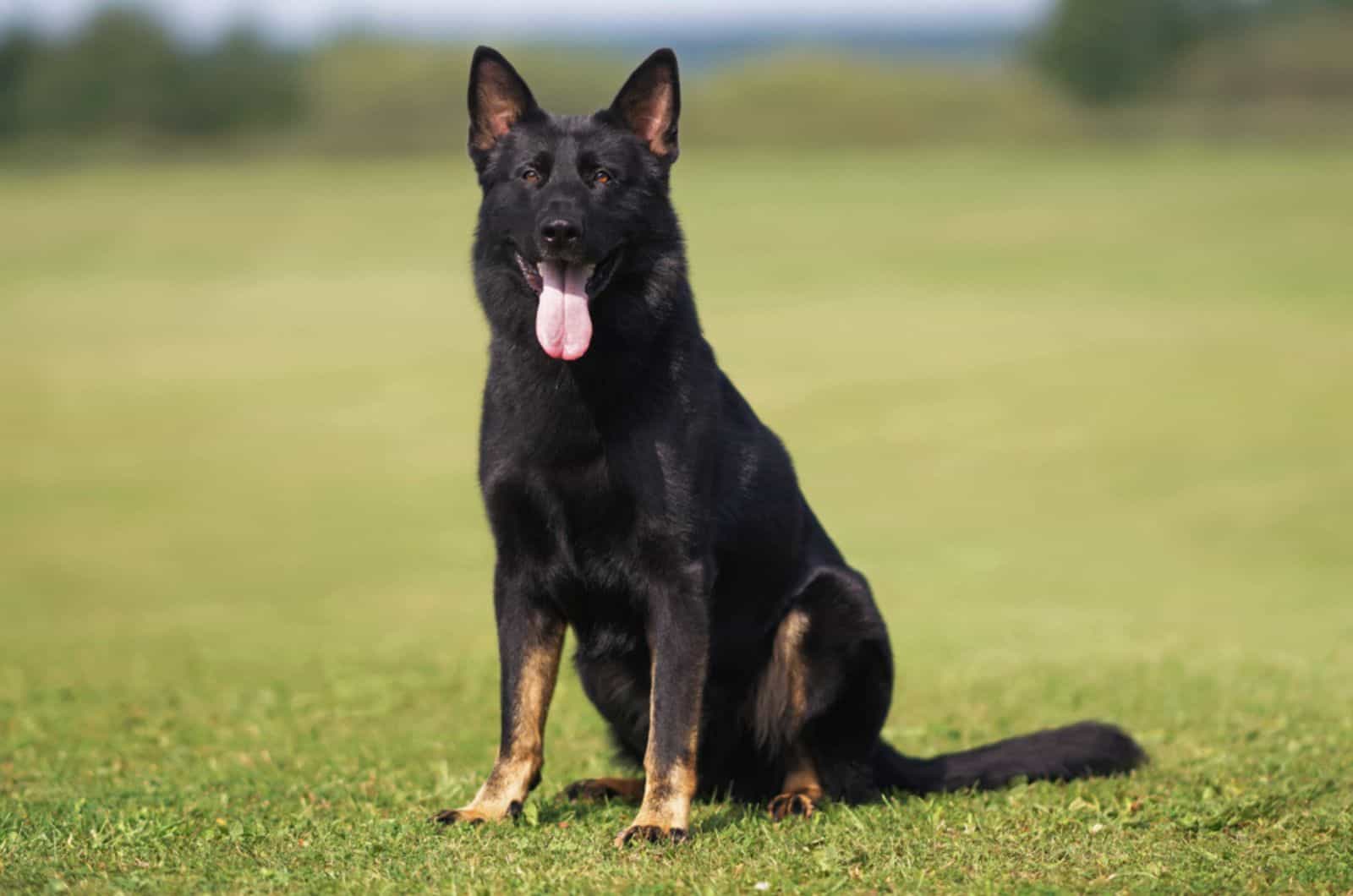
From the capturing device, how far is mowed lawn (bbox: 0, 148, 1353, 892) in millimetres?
5352

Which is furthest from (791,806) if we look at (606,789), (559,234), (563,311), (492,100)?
(492,100)

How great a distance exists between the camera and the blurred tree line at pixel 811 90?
53.1 metres

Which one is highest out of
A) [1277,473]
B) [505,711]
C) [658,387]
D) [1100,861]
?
[658,387]

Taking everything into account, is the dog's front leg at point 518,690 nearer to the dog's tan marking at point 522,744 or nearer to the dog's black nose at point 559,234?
the dog's tan marking at point 522,744

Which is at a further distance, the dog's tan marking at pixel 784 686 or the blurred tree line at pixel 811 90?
the blurred tree line at pixel 811 90

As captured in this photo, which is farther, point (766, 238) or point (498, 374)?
point (766, 238)

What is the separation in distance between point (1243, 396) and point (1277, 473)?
367cm

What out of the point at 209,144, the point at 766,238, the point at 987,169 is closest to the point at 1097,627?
the point at 766,238

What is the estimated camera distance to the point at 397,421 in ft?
78.0

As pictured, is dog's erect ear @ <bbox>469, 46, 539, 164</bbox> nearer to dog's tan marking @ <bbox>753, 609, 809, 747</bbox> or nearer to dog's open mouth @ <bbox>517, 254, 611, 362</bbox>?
dog's open mouth @ <bbox>517, 254, 611, 362</bbox>

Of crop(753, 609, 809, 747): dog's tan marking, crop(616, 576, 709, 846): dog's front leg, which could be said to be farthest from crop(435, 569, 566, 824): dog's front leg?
crop(753, 609, 809, 747): dog's tan marking

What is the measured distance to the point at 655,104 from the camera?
18.3ft

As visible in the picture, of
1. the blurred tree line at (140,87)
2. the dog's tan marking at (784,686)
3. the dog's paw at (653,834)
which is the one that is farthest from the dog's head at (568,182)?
the blurred tree line at (140,87)

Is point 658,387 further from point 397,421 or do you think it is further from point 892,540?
point 397,421
